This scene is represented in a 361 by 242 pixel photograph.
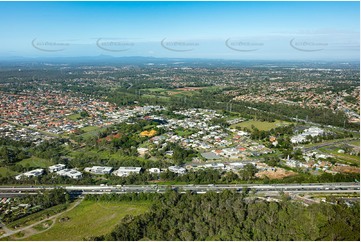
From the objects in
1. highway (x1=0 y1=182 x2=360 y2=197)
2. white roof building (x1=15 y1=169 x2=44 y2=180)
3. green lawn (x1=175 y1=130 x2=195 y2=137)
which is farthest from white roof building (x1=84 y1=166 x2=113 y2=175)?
green lawn (x1=175 y1=130 x2=195 y2=137)

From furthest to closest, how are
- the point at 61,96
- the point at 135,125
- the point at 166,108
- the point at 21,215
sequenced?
the point at 61,96 → the point at 166,108 → the point at 135,125 → the point at 21,215

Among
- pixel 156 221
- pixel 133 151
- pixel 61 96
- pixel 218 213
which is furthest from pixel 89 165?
pixel 61 96

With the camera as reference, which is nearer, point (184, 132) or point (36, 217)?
point (36, 217)

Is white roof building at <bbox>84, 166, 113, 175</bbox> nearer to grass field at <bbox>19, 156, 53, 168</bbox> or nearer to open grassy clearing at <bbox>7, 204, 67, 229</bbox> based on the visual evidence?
grass field at <bbox>19, 156, 53, 168</bbox>

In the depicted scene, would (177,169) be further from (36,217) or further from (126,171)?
(36,217)

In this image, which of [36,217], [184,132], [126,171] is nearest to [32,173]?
[36,217]

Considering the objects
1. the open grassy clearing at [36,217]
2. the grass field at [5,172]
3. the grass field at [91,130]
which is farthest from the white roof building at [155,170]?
the grass field at [91,130]

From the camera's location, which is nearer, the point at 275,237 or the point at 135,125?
the point at 275,237

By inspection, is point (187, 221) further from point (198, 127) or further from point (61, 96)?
point (61, 96)
